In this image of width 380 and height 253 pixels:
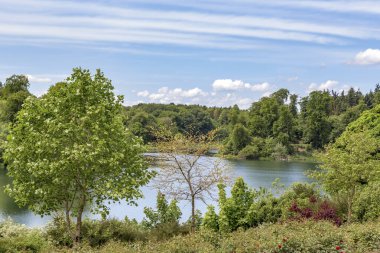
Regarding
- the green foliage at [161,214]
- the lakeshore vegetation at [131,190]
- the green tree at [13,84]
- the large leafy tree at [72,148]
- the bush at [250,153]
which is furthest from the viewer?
the bush at [250,153]

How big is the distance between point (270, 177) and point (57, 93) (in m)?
39.0

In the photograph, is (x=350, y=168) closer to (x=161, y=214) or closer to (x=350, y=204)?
(x=350, y=204)

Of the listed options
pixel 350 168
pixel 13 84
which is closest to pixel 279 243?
pixel 350 168

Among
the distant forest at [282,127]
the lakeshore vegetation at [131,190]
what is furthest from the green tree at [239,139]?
the lakeshore vegetation at [131,190]

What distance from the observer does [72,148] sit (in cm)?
1299

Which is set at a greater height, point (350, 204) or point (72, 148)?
point (72, 148)

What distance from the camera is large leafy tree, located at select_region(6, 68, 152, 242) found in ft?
41.9

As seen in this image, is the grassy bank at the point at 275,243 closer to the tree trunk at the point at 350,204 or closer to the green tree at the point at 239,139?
the tree trunk at the point at 350,204

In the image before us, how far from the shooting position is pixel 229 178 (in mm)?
18344

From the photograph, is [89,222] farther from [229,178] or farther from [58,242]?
[229,178]

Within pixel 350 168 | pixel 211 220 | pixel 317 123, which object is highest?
pixel 317 123

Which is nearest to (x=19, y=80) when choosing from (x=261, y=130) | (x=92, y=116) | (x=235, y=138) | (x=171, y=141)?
(x=235, y=138)

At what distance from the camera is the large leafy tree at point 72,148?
12758 millimetres

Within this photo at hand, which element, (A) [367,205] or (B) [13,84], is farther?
(B) [13,84]
